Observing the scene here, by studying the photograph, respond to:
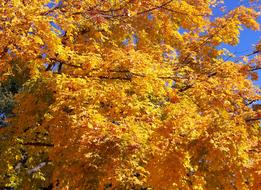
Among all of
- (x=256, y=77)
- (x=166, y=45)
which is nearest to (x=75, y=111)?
(x=166, y=45)

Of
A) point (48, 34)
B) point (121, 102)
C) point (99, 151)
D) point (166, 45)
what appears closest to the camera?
point (99, 151)

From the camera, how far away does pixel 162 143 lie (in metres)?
6.27

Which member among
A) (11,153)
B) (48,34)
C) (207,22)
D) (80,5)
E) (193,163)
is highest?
(207,22)

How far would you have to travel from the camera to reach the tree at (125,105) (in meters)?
6.01

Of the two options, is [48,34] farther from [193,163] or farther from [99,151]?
[193,163]

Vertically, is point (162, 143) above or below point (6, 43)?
below

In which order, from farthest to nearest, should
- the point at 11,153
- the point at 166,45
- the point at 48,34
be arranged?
the point at 166,45 → the point at 11,153 → the point at 48,34

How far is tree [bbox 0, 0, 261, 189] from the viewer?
19.7ft

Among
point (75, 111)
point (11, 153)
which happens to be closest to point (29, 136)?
point (11, 153)

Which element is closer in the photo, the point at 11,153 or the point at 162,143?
the point at 162,143

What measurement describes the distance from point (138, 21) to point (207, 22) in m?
2.54

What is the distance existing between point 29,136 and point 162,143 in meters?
3.53

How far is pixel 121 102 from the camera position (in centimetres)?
750

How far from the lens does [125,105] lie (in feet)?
24.5
